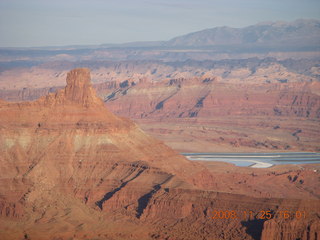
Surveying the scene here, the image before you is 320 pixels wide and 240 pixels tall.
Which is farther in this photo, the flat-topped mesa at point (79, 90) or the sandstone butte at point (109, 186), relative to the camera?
the flat-topped mesa at point (79, 90)

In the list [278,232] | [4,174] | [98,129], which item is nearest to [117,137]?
[98,129]

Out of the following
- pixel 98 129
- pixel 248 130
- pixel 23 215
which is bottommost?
pixel 248 130

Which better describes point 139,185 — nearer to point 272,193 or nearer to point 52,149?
point 52,149
